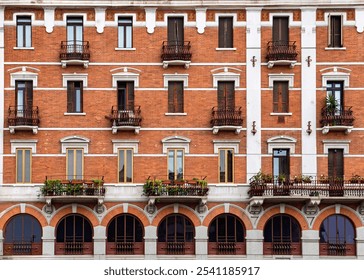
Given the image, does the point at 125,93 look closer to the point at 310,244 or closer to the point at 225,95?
the point at 225,95

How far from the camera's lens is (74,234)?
41688 millimetres

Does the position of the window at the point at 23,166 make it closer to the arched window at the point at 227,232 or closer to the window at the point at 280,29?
the arched window at the point at 227,232

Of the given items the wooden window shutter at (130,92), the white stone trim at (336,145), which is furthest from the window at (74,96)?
Answer: the white stone trim at (336,145)

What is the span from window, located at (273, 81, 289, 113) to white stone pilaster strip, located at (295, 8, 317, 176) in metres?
0.89

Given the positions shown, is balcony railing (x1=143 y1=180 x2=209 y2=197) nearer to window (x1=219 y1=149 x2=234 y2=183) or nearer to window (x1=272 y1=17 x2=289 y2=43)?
window (x1=219 y1=149 x2=234 y2=183)

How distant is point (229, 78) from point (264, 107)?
2.38 metres

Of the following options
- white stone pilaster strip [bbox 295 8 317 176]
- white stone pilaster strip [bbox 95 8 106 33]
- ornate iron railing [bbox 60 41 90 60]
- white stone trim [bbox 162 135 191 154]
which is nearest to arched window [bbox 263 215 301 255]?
white stone pilaster strip [bbox 295 8 317 176]

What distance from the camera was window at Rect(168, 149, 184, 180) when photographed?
→ 1660 inches

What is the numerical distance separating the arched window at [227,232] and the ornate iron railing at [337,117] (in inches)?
270

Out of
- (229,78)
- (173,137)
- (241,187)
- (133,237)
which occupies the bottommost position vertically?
(133,237)

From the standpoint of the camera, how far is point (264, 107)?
42406 mm

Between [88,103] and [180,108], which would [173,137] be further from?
[88,103]
